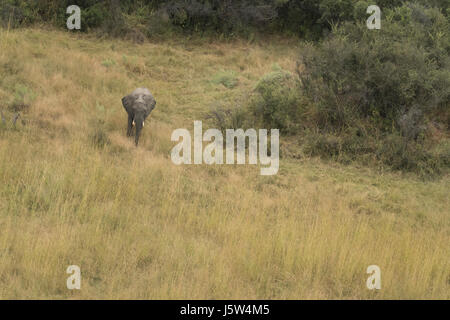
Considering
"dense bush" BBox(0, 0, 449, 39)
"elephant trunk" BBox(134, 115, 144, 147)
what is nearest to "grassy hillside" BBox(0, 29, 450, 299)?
"elephant trunk" BBox(134, 115, 144, 147)

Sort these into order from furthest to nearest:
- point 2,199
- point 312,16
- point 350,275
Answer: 1. point 312,16
2. point 2,199
3. point 350,275

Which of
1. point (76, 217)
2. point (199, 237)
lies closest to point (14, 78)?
point (76, 217)

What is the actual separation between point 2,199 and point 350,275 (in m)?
4.51

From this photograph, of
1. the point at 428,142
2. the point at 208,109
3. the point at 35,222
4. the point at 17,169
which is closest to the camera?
the point at 35,222

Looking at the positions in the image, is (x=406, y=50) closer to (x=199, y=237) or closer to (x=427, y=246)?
(x=427, y=246)

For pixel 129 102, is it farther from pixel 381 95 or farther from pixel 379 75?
pixel 381 95

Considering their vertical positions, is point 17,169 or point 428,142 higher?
point 428,142

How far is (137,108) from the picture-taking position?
10047 mm

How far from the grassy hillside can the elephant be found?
0.30 m

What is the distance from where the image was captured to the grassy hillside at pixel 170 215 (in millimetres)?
5133

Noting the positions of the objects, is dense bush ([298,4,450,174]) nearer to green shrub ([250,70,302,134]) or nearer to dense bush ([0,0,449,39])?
green shrub ([250,70,302,134])

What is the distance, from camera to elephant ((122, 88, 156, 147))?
997cm

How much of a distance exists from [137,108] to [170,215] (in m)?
3.91

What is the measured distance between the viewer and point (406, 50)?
11406mm
